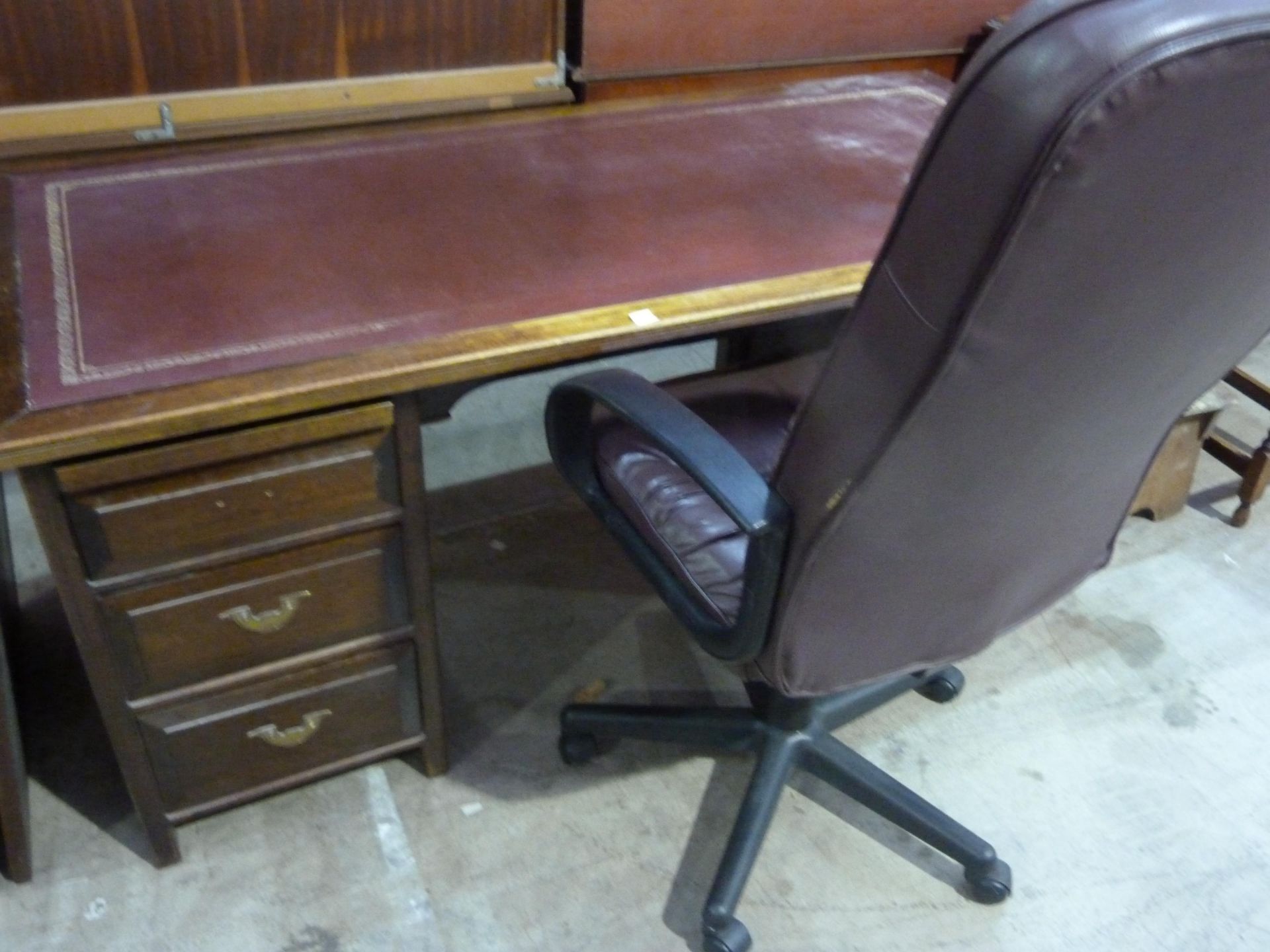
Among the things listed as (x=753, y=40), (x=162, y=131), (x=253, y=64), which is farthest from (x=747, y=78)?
(x=162, y=131)

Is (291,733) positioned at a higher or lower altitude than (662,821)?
higher

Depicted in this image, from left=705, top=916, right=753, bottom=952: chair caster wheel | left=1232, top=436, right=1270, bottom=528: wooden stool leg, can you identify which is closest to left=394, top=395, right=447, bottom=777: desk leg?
left=705, top=916, right=753, bottom=952: chair caster wheel

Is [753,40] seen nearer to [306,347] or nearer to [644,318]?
[644,318]

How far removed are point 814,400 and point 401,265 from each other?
54 cm

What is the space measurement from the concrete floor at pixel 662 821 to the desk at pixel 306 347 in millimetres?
105

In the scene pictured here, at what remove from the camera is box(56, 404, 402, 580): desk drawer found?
3.21ft

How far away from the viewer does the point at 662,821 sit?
4.66 feet

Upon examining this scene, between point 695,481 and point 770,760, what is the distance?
498mm

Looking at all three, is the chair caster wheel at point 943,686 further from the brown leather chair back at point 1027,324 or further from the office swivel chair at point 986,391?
the brown leather chair back at point 1027,324

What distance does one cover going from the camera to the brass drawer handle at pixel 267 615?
114 centimetres

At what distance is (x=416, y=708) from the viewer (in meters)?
1.36

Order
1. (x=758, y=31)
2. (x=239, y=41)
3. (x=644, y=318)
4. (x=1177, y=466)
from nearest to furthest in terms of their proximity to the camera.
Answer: (x=644, y=318) → (x=239, y=41) → (x=758, y=31) → (x=1177, y=466)

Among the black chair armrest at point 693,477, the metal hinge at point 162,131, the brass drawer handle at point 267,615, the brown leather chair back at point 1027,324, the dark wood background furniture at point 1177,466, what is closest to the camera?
the brown leather chair back at point 1027,324

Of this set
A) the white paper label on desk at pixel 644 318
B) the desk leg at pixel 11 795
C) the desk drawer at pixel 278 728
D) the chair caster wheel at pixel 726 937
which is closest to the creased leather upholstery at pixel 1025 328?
the white paper label on desk at pixel 644 318
